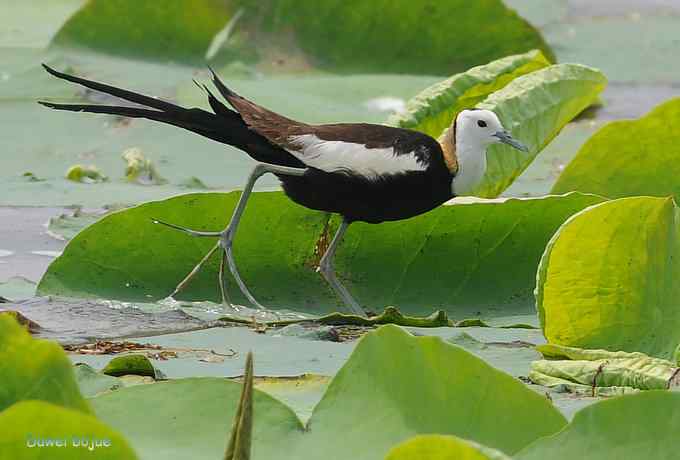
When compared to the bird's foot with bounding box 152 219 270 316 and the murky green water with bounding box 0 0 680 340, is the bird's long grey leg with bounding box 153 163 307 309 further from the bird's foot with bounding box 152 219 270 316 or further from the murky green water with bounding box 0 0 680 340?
the murky green water with bounding box 0 0 680 340

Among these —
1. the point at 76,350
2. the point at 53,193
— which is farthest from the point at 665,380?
the point at 53,193

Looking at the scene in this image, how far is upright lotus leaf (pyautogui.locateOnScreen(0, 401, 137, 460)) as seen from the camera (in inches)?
43.3

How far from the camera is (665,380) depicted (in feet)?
6.10

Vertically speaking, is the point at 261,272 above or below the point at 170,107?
below

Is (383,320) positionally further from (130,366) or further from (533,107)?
(533,107)

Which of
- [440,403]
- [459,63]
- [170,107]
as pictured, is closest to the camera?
[440,403]

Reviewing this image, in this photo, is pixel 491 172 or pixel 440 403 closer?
pixel 440 403

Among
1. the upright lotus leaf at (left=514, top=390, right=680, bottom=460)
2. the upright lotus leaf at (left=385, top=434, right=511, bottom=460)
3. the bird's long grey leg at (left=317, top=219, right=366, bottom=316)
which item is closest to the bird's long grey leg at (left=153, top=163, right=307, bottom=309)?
the bird's long grey leg at (left=317, top=219, right=366, bottom=316)

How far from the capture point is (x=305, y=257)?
109 inches

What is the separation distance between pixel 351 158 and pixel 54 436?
193 cm

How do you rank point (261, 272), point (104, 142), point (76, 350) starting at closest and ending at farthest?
point (76, 350), point (261, 272), point (104, 142)

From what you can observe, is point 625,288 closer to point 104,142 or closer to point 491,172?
point 491,172

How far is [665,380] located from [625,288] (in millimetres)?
238

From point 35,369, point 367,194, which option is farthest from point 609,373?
point 367,194
